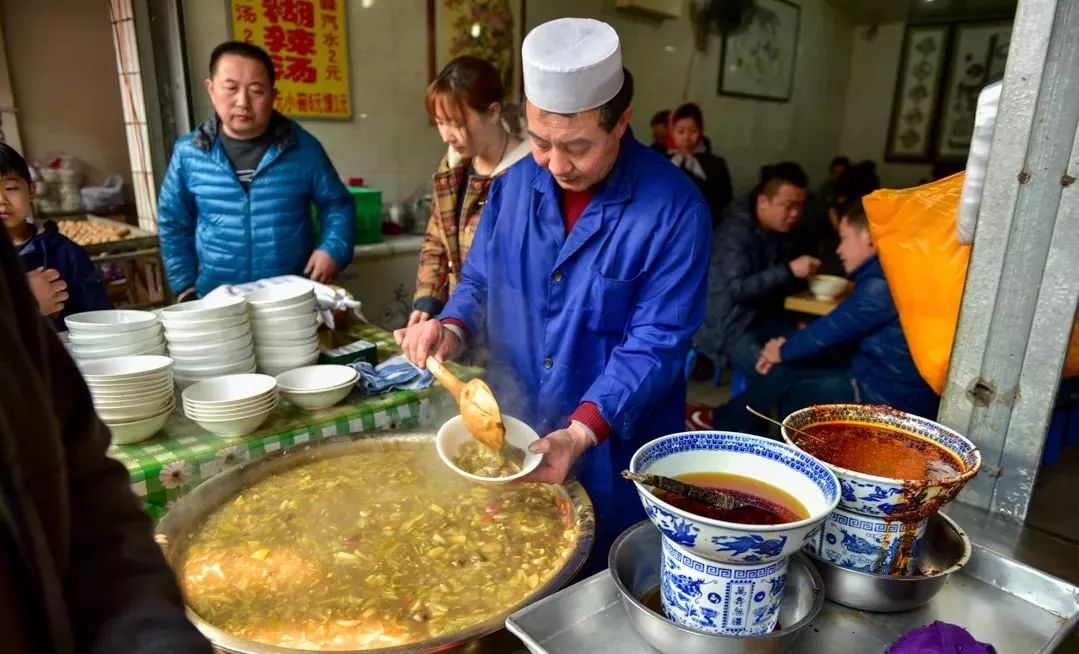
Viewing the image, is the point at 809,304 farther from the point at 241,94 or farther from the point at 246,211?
the point at 241,94

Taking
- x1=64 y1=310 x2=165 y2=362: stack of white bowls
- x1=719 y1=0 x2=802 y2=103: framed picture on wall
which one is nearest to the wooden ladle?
x1=64 y1=310 x2=165 y2=362: stack of white bowls

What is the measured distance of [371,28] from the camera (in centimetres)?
574

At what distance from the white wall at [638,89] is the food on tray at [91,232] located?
1.05 m

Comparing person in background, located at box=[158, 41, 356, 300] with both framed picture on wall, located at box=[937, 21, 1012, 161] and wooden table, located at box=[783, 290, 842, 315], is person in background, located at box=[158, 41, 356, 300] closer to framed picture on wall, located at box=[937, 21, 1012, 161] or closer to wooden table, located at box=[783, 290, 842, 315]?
wooden table, located at box=[783, 290, 842, 315]

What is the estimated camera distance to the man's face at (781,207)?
5141 mm

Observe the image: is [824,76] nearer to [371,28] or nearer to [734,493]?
[371,28]

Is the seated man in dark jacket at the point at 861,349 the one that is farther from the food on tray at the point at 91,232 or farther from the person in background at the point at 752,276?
the food on tray at the point at 91,232

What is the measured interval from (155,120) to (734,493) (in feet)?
16.8

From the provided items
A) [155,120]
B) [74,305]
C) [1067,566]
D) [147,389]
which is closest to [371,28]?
[155,120]

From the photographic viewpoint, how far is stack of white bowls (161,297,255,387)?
2363mm

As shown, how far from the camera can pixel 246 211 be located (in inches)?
147

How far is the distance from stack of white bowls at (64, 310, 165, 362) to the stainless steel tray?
182 cm

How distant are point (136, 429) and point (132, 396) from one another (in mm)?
110

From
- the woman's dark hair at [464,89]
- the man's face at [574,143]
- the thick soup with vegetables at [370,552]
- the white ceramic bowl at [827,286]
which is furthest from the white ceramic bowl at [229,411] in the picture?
the white ceramic bowl at [827,286]
